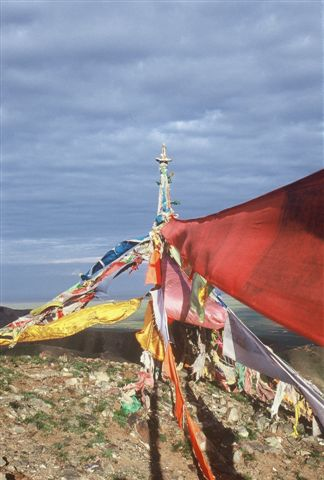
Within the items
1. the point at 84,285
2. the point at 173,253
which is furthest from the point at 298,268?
the point at 84,285

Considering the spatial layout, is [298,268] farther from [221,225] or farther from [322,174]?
[221,225]

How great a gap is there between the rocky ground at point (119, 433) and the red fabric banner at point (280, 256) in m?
5.75

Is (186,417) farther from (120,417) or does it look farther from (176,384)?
(120,417)

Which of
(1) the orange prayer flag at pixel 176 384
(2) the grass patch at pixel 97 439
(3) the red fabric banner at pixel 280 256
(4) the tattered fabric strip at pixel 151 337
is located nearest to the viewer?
(3) the red fabric banner at pixel 280 256

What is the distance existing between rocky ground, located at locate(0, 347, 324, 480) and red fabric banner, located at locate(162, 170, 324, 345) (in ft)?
18.9

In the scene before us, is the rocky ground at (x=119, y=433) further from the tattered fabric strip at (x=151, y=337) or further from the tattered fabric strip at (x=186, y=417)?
the tattered fabric strip at (x=151, y=337)

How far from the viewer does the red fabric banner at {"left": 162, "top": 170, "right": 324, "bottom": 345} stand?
306 centimetres

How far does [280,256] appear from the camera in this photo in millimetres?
3396

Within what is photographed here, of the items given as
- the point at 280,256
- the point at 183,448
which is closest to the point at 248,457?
the point at 183,448

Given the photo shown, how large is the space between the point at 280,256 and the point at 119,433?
8.11 meters

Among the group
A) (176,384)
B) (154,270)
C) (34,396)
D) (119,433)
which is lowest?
(119,433)

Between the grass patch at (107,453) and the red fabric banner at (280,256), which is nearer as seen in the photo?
the red fabric banner at (280,256)

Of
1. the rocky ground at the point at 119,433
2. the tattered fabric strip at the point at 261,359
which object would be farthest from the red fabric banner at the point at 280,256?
the rocky ground at the point at 119,433

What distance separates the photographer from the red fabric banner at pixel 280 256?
306 centimetres
